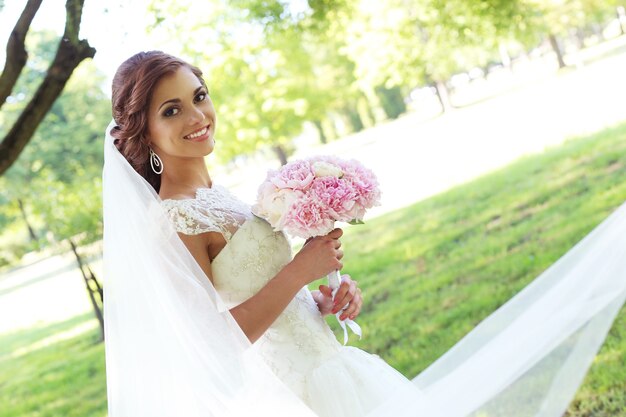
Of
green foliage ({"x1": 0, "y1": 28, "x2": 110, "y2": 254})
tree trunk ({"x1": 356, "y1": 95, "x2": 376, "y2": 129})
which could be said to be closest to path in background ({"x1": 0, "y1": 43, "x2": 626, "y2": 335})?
green foliage ({"x1": 0, "y1": 28, "x2": 110, "y2": 254})

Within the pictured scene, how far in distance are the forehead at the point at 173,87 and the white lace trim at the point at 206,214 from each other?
0.37 meters

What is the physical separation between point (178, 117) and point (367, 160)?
24110 millimetres

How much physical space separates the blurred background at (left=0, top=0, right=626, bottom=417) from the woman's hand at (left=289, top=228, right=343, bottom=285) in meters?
2.09

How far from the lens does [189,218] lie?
8.20 ft

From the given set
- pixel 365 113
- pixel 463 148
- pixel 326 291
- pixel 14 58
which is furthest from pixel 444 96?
pixel 326 291

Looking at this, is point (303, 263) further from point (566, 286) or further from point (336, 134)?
point (336, 134)

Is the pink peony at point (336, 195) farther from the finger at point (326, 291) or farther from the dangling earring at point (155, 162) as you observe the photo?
the dangling earring at point (155, 162)

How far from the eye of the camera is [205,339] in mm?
2373

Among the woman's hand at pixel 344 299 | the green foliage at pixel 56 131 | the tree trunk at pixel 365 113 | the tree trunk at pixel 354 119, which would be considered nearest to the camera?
the woman's hand at pixel 344 299

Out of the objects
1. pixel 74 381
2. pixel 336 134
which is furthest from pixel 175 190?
pixel 336 134

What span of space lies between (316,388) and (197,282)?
24.2 inches

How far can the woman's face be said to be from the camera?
254 centimetres

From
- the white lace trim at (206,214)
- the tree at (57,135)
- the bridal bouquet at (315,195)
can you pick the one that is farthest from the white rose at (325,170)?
the tree at (57,135)

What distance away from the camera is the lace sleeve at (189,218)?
2.48 metres
